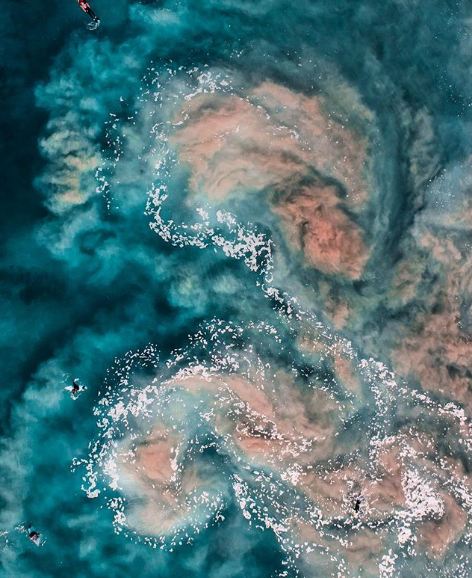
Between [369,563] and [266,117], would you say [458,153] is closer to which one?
[266,117]

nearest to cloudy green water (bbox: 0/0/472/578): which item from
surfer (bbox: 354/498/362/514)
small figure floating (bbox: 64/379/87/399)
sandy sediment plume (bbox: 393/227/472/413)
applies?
sandy sediment plume (bbox: 393/227/472/413)

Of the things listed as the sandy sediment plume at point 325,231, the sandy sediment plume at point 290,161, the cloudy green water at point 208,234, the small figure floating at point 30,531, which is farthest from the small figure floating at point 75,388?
the sandy sediment plume at point 325,231

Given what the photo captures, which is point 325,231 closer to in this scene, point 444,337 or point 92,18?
point 444,337

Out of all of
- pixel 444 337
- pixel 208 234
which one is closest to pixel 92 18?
pixel 208 234

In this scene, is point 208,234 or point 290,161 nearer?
point 290,161

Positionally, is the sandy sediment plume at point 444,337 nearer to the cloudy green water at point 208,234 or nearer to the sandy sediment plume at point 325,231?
the cloudy green water at point 208,234

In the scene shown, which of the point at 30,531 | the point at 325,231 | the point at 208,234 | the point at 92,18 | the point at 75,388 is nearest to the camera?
the point at 325,231

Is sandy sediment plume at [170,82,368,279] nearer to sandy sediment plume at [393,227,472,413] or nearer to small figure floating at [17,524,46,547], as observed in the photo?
sandy sediment plume at [393,227,472,413]
